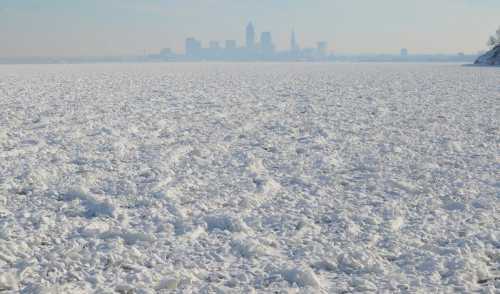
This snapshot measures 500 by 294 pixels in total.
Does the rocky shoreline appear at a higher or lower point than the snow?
higher

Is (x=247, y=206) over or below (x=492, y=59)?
below

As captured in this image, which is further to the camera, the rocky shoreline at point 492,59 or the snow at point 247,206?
the rocky shoreline at point 492,59

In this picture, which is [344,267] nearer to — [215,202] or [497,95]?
[215,202]

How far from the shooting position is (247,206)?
5340 millimetres

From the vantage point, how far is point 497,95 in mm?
17188

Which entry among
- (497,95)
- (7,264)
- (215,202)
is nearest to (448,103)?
(497,95)

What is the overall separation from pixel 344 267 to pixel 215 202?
1.90m

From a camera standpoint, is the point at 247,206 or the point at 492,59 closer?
the point at 247,206

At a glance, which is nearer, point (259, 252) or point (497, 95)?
point (259, 252)

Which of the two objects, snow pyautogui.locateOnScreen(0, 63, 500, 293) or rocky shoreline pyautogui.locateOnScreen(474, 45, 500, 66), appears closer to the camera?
snow pyautogui.locateOnScreen(0, 63, 500, 293)

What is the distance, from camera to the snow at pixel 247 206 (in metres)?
A: 3.75

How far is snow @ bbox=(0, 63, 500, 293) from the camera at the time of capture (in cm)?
375

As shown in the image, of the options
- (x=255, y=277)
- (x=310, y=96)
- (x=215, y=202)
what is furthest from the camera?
(x=310, y=96)

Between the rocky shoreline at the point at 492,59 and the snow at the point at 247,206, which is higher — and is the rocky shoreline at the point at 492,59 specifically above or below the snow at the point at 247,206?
above
